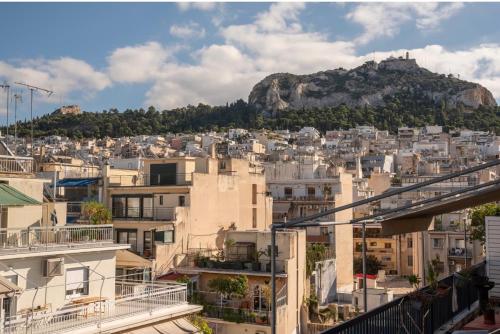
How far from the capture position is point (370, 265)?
4506 cm

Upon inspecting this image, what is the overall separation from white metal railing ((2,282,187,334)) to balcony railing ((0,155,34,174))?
4.36m

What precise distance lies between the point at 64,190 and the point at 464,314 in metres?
29.5

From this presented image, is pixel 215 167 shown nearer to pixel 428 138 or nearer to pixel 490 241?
pixel 490 241

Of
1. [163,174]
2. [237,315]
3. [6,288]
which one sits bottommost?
[237,315]

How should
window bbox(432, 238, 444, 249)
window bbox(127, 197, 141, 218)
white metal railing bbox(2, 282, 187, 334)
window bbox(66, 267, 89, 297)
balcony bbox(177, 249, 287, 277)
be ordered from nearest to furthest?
white metal railing bbox(2, 282, 187, 334) < window bbox(66, 267, 89, 297) < balcony bbox(177, 249, 287, 277) < window bbox(127, 197, 141, 218) < window bbox(432, 238, 444, 249)

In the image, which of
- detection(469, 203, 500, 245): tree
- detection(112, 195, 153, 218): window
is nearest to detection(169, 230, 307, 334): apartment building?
detection(112, 195, 153, 218): window

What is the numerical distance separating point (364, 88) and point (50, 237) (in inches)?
6104

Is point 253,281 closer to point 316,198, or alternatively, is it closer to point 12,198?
point 12,198

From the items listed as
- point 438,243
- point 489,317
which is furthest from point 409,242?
point 489,317

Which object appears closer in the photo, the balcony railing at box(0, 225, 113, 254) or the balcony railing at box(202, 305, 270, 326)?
the balcony railing at box(0, 225, 113, 254)

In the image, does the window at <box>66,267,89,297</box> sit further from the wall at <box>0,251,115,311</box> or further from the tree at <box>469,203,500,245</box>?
the tree at <box>469,203,500,245</box>

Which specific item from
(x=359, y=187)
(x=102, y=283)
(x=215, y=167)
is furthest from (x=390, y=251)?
(x=102, y=283)

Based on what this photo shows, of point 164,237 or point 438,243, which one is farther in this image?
point 438,243

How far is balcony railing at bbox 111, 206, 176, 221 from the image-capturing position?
96.5ft
